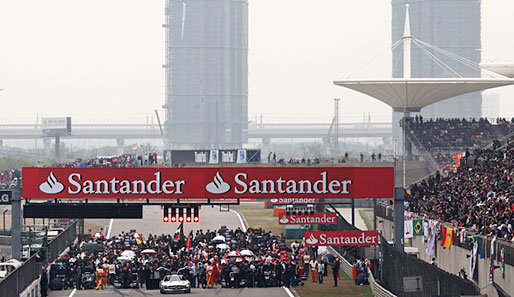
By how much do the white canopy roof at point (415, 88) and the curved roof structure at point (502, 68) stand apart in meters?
0.77

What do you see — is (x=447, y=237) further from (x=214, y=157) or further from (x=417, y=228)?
(x=214, y=157)

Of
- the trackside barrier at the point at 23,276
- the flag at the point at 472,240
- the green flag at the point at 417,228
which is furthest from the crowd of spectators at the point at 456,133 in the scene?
the trackside barrier at the point at 23,276

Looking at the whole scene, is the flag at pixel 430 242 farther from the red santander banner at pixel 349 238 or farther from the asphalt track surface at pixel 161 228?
the asphalt track surface at pixel 161 228

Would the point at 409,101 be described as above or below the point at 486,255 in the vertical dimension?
above

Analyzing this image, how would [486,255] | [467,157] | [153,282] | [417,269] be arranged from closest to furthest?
1. [417,269]
2. [486,255]
3. [153,282]
4. [467,157]

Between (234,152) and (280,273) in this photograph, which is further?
(234,152)

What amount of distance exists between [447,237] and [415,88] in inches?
1892

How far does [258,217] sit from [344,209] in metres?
10.8

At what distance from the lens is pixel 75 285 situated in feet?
135

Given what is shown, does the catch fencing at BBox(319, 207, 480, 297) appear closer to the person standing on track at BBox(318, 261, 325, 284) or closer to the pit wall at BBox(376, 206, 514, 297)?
the person standing on track at BBox(318, 261, 325, 284)

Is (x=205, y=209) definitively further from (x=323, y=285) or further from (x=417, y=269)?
(x=417, y=269)

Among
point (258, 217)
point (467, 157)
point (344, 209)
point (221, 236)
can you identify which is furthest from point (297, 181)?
point (344, 209)

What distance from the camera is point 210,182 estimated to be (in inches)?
1368

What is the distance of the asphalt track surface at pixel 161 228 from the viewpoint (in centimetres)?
3831
